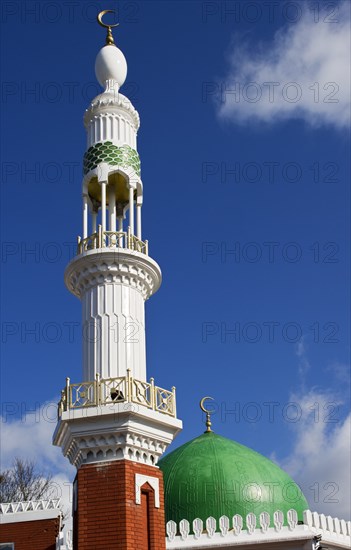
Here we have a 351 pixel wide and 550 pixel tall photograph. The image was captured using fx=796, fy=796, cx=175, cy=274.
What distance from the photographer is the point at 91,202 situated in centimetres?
2217

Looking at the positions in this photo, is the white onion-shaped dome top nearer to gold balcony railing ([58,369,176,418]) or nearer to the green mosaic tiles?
the green mosaic tiles

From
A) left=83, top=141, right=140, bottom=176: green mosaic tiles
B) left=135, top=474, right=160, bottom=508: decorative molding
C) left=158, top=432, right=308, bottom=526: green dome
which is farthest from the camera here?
left=158, top=432, right=308, bottom=526: green dome

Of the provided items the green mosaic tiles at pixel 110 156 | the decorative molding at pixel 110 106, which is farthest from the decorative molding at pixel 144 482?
the decorative molding at pixel 110 106

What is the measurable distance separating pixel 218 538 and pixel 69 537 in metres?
4.67

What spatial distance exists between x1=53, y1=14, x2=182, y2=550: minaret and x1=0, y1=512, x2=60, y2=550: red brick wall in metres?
10.0

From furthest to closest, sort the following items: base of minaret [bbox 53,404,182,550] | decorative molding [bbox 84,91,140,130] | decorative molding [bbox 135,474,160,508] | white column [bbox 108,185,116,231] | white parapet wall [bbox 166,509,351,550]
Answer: white parapet wall [bbox 166,509,351,550], decorative molding [bbox 84,91,140,130], white column [bbox 108,185,116,231], decorative molding [bbox 135,474,160,508], base of minaret [bbox 53,404,182,550]

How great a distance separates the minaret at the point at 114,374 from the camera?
17.5 meters

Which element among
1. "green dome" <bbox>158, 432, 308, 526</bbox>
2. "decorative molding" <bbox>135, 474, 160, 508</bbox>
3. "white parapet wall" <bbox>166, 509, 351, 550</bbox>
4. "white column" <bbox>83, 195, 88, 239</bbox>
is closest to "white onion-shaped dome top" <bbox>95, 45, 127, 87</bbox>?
"white column" <bbox>83, 195, 88, 239</bbox>

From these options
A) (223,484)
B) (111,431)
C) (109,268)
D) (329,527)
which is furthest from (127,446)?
(329,527)

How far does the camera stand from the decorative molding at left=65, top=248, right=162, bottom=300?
1984 cm

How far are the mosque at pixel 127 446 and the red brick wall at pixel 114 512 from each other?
23 mm

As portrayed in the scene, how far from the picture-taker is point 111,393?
60.8 feet

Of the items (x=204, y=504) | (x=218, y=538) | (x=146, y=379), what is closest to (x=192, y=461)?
(x=204, y=504)

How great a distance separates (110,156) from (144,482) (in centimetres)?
858
